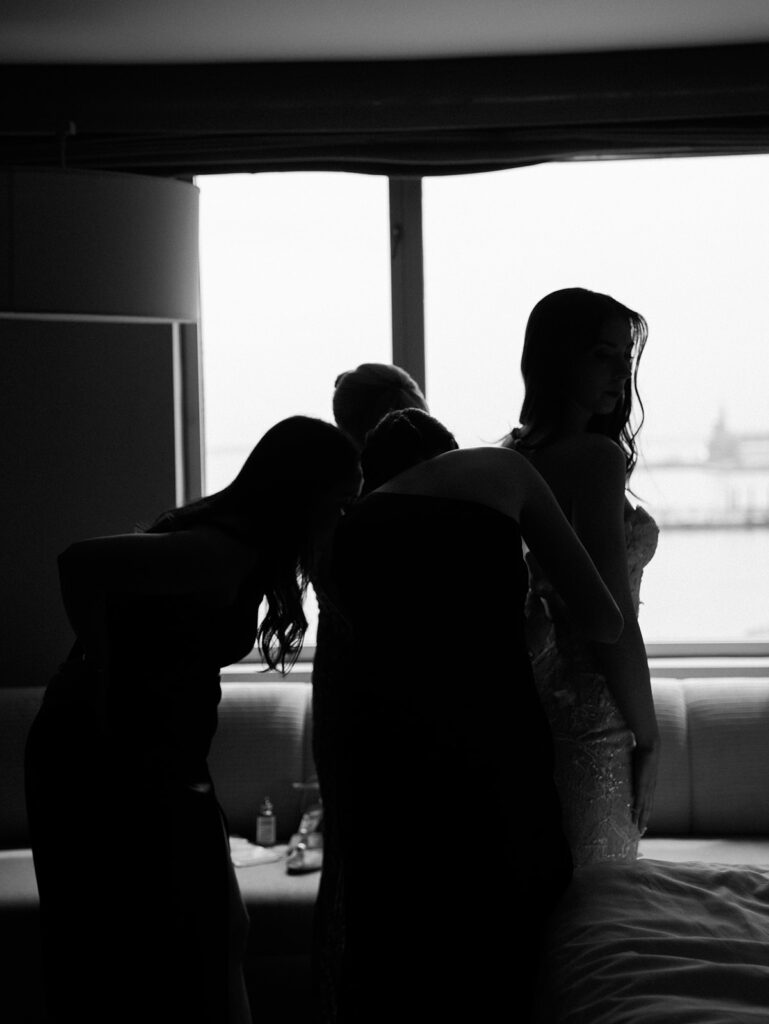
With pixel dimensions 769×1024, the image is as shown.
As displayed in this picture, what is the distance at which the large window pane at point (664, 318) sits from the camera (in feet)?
13.7

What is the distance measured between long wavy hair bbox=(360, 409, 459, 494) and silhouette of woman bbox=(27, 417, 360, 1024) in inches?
3.7

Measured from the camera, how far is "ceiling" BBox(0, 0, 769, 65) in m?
3.35

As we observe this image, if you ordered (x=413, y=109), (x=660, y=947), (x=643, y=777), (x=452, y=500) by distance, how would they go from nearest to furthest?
(x=660, y=947), (x=452, y=500), (x=643, y=777), (x=413, y=109)

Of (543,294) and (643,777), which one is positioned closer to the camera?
(643,777)

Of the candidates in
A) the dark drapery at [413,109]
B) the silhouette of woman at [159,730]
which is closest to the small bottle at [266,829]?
the silhouette of woman at [159,730]

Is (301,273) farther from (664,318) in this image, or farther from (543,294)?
(664,318)

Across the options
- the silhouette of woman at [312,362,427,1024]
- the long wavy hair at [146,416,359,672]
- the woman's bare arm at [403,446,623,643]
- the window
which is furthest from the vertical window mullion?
the woman's bare arm at [403,446,623,643]

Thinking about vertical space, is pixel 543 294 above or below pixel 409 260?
below

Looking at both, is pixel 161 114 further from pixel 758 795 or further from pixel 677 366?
pixel 758 795

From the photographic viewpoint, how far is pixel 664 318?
4.18 metres

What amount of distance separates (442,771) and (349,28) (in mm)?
2597

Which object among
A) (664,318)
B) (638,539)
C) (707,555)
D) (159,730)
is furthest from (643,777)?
(664,318)

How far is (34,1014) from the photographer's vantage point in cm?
317

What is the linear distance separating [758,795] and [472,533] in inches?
92.4
